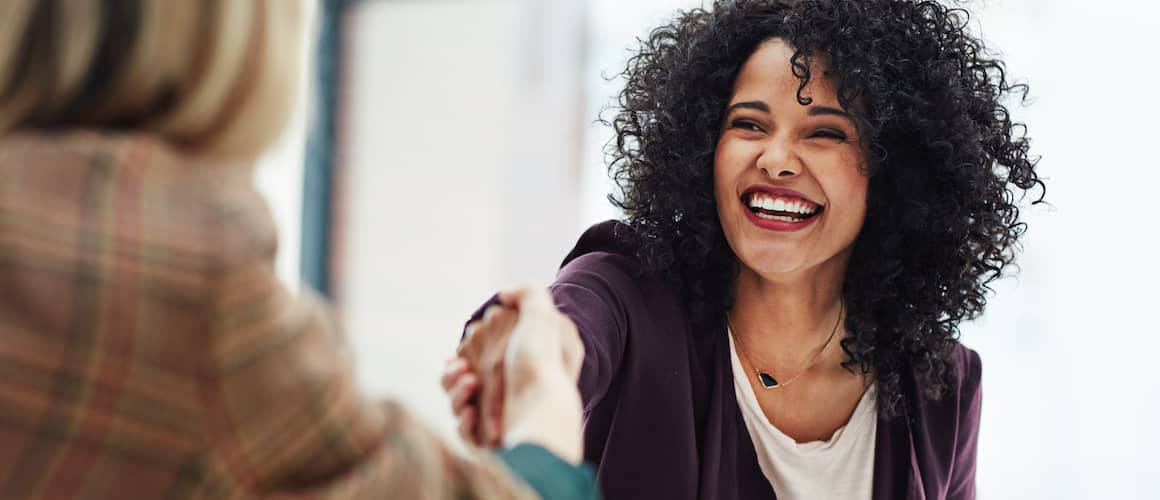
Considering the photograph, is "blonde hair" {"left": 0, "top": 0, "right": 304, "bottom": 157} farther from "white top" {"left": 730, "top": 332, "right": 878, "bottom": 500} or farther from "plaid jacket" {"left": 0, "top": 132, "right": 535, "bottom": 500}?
"white top" {"left": 730, "top": 332, "right": 878, "bottom": 500}

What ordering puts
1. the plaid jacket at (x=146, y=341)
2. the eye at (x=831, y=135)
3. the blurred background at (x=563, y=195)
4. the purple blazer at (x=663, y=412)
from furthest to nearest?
1. the blurred background at (x=563, y=195)
2. the eye at (x=831, y=135)
3. the purple blazer at (x=663, y=412)
4. the plaid jacket at (x=146, y=341)

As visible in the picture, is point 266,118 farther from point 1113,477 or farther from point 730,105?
point 1113,477

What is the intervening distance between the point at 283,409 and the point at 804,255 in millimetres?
1040

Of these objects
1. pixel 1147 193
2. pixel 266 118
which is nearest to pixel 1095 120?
pixel 1147 193

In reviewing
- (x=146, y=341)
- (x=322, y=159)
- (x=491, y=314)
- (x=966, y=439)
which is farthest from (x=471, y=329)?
(x=322, y=159)

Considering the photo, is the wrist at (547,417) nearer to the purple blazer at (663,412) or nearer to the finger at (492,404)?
the finger at (492,404)

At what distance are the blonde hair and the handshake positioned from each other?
0.38m

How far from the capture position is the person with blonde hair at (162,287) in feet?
2.35

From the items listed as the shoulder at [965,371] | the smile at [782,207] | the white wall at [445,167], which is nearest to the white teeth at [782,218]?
the smile at [782,207]

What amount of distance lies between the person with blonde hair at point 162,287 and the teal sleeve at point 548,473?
0.08 meters

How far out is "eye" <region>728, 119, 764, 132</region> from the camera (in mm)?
1670

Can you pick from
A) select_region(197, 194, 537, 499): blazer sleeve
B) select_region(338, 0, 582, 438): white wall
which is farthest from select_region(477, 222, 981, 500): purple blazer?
select_region(338, 0, 582, 438): white wall

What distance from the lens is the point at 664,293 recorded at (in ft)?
5.40

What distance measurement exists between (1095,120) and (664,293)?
6.56 ft
